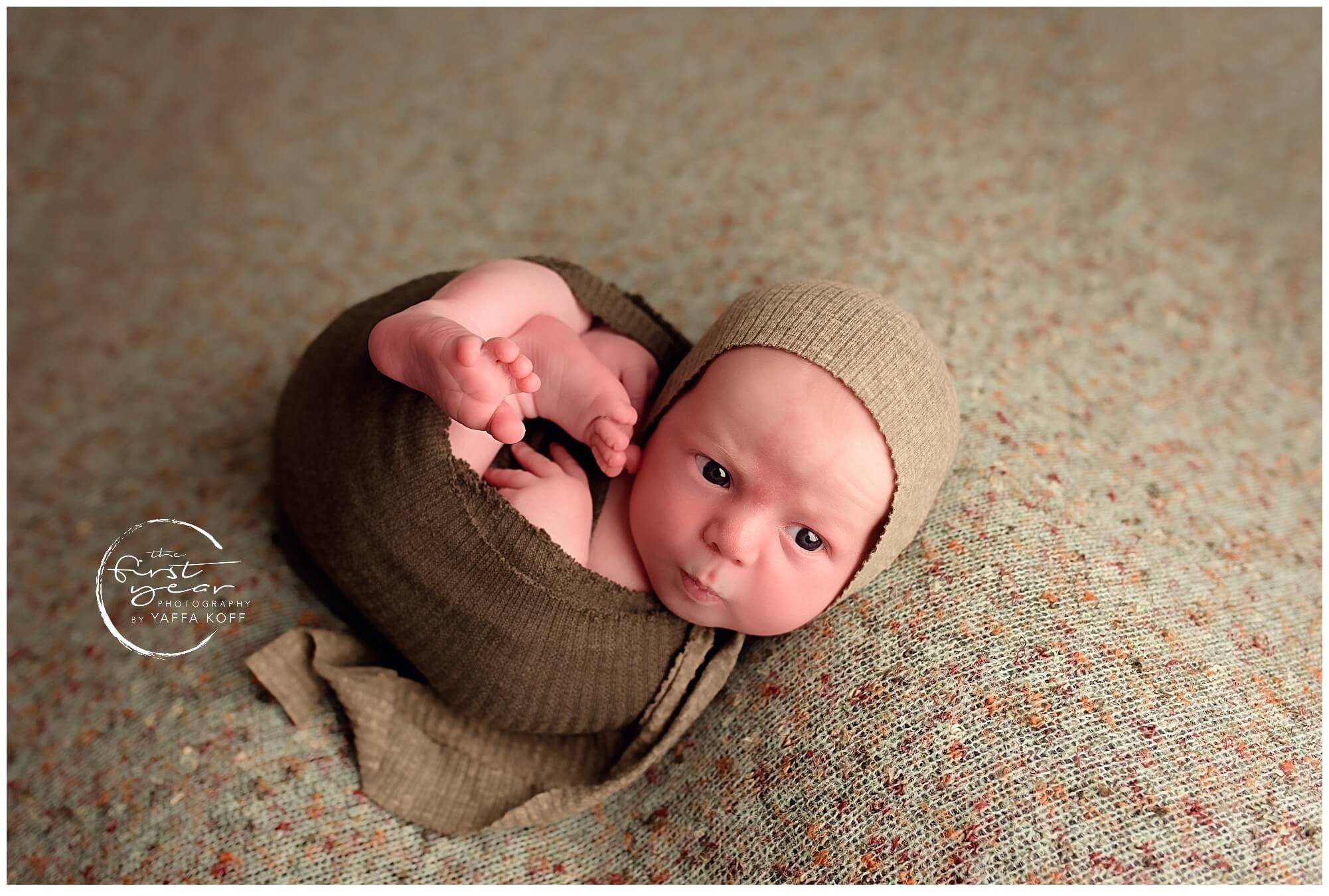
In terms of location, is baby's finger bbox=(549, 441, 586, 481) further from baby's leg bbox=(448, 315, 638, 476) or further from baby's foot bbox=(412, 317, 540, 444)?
baby's foot bbox=(412, 317, 540, 444)

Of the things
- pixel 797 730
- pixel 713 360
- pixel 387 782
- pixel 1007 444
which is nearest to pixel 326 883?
pixel 387 782

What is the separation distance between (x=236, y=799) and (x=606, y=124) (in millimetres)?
1145

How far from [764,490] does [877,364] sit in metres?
0.16

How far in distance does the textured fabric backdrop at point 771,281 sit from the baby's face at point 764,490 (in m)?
0.11

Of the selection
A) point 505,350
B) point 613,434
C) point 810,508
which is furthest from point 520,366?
point 810,508

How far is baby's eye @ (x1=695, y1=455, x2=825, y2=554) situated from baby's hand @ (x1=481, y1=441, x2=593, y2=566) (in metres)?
0.15

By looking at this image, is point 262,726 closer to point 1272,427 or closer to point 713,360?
point 713,360

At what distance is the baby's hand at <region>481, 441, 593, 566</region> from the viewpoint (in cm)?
101

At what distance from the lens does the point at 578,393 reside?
1021 mm

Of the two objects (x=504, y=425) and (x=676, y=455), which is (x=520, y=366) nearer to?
(x=504, y=425)

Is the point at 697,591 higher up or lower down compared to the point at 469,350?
lower down

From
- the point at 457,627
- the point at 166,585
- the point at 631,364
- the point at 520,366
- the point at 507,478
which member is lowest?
the point at 166,585

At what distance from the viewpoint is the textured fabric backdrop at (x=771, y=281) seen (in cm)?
94

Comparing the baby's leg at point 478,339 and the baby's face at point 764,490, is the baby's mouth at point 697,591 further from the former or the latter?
the baby's leg at point 478,339
